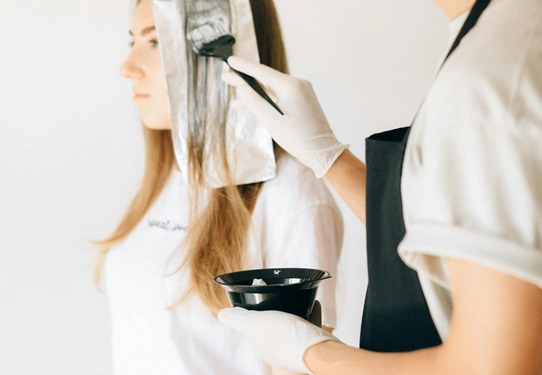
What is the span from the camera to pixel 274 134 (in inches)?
52.2

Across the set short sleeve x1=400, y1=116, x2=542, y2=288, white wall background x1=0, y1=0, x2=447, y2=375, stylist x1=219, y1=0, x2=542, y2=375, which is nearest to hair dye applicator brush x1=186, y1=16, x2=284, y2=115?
white wall background x1=0, y1=0, x2=447, y2=375

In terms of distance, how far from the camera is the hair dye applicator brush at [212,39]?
5.07 ft

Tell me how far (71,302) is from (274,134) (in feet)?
3.37

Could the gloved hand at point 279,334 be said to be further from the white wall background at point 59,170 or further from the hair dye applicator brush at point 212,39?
the white wall background at point 59,170

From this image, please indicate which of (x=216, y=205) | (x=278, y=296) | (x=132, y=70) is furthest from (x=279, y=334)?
(x=132, y=70)

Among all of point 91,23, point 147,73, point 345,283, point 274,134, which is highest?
point 91,23

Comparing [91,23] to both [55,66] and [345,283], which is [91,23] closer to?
[55,66]

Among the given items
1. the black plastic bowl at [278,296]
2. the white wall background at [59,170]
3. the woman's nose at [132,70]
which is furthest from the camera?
the white wall background at [59,170]

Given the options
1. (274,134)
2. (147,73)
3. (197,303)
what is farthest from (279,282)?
(147,73)

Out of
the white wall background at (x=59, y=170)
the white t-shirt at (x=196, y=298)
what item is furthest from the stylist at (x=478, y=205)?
the white wall background at (x=59, y=170)

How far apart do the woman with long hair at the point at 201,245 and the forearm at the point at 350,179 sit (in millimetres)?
282

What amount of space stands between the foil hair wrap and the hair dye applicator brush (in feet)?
0.04

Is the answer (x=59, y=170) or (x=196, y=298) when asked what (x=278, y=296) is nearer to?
(x=196, y=298)

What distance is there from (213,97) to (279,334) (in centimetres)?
75
